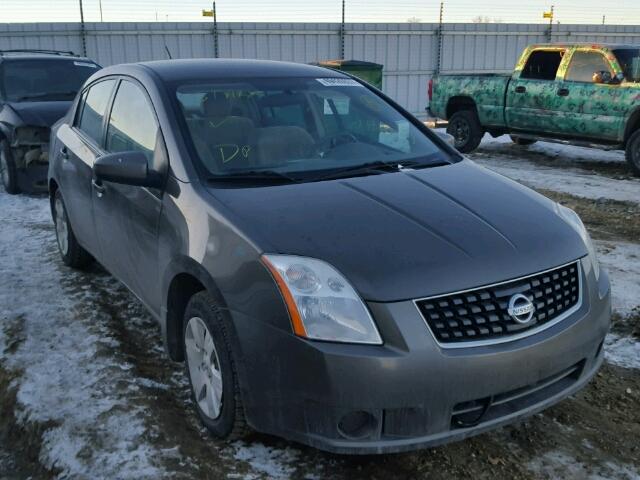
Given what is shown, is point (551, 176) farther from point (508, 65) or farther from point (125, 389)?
point (508, 65)

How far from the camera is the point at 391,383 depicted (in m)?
2.33

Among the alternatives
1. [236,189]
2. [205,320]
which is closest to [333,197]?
[236,189]

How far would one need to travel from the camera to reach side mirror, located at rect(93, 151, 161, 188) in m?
3.18

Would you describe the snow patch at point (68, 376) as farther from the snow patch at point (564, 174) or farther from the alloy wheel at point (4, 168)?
the snow patch at point (564, 174)

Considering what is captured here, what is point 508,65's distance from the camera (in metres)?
19.8

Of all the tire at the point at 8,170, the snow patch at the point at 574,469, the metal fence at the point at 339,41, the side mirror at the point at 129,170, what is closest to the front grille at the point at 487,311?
the snow patch at the point at 574,469

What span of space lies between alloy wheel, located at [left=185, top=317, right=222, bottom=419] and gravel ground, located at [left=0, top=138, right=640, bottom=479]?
163 mm

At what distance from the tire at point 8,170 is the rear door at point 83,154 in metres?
3.46

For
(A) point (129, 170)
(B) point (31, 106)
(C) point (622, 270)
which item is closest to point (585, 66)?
(C) point (622, 270)

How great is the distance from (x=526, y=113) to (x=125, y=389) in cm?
902

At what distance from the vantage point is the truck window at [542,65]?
10492 mm

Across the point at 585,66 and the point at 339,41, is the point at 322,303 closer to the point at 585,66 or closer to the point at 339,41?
the point at 585,66

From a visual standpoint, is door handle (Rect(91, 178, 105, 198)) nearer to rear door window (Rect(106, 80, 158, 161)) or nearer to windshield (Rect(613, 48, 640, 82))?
rear door window (Rect(106, 80, 158, 161))

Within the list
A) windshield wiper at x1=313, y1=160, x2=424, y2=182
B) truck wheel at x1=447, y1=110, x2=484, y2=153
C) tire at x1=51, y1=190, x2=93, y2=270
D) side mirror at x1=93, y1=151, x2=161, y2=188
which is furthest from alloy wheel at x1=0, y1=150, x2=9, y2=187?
truck wheel at x1=447, y1=110, x2=484, y2=153
